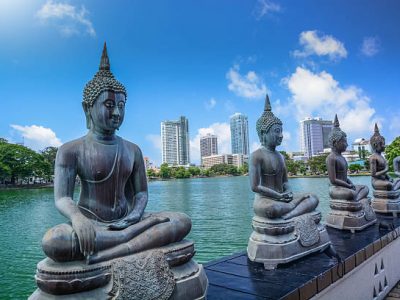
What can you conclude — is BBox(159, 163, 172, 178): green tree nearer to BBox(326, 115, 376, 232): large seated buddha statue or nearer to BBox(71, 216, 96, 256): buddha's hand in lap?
BBox(326, 115, 376, 232): large seated buddha statue

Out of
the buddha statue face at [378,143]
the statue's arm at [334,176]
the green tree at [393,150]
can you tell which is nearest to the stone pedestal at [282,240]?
the statue's arm at [334,176]

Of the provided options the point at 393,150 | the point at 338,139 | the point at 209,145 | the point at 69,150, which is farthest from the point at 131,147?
the point at 209,145

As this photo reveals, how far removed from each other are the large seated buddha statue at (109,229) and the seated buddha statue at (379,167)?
6.29 metres

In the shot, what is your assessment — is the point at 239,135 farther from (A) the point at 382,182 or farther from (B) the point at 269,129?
(B) the point at 269,129

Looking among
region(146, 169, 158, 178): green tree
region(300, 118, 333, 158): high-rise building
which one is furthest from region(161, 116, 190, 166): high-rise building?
region(300, 118, 333, 158): high-rise building

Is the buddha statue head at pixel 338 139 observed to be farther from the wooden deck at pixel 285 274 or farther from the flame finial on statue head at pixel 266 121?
the flame finial on statue head at pixel 266 121

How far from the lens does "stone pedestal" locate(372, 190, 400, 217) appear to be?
8.03 meters

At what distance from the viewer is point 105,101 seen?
131 inches

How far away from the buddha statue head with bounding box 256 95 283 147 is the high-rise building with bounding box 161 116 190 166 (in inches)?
4258

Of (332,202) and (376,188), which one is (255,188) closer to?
(332,202)

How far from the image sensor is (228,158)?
118 meters

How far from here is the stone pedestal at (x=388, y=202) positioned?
8031 mm

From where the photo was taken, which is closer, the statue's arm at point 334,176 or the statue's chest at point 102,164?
the statue's chest at point 102,164

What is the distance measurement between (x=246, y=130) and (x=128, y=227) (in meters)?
112
